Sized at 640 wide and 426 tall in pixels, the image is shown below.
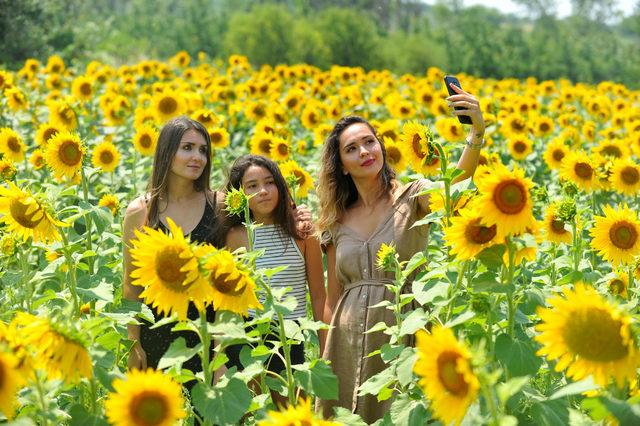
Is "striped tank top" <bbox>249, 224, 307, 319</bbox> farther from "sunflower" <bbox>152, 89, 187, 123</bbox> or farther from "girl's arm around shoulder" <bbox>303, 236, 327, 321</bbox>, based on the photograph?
"sunflower" <bbox>152, 89, 187, 123</bbox>

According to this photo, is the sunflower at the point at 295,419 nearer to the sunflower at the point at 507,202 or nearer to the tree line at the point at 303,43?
the sunflower at the point at 507,202

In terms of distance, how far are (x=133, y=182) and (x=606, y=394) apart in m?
4.16

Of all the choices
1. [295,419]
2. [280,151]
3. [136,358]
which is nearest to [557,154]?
[280,151]

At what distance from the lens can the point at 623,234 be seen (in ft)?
9.87

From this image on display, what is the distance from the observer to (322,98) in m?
9.31

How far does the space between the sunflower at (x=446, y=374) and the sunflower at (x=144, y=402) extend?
534 mm

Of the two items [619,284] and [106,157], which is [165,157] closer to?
[106,157]

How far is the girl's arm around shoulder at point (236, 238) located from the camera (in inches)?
141

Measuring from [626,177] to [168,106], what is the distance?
330 cm

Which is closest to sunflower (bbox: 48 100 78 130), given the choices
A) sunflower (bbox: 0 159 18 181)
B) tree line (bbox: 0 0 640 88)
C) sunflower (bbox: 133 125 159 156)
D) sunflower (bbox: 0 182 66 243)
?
sunflower (bbox: 133 125 159 156)

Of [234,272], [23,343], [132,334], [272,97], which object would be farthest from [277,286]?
[272,97]

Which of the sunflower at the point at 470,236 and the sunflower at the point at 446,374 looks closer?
the sunflower at the point at 446,374

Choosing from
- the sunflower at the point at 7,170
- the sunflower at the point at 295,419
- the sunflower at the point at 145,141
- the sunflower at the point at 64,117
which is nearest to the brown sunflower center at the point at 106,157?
the sunflower at the point at 145,141

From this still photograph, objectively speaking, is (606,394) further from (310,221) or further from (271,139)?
(271,139)
